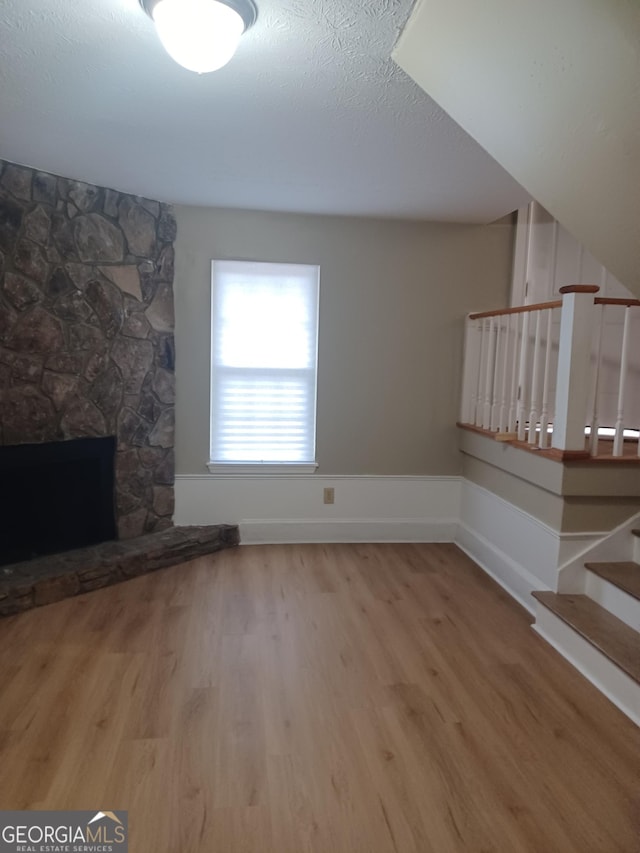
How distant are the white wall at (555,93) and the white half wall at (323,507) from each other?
2439 millimetres

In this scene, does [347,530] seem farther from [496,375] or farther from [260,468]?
[496,375]

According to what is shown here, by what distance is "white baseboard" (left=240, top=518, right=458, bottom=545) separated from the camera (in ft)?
13.2

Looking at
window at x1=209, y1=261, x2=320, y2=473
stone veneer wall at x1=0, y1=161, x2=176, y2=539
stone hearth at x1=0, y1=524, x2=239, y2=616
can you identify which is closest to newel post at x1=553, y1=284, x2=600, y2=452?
window at x1=209, y1=261, x2=320, y2=473

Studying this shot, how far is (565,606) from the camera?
2.75m

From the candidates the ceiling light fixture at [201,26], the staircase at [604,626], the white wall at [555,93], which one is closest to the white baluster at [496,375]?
the staircase at [604,626]

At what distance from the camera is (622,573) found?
276cm

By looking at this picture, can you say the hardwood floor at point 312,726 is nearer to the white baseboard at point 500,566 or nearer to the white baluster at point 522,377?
the white baseboard at point 500,566

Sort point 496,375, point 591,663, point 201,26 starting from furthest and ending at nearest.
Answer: point 496,375 < point 591,663 < point 201,26

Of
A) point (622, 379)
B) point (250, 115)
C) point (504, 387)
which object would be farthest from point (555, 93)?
point (504, 387)

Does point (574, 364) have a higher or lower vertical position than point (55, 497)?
higher

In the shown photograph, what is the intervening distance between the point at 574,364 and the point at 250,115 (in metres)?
1.79

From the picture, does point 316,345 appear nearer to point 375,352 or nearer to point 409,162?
point 375,352

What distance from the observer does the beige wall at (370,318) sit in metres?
3.82

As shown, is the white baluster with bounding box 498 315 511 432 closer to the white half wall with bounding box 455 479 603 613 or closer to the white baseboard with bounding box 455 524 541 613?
the white half wall with bounding box 455 479 603 613
